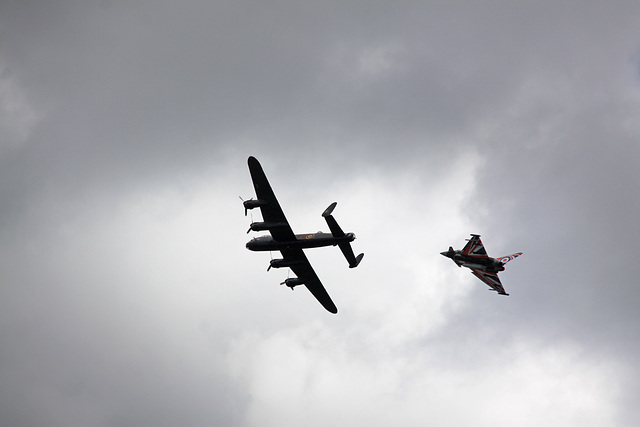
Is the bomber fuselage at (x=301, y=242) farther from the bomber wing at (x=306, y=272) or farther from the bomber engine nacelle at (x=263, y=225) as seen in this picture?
the bomber engine nacelle at (x=263, y=225)

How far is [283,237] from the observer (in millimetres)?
77000

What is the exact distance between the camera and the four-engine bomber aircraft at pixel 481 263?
8450 centimetres

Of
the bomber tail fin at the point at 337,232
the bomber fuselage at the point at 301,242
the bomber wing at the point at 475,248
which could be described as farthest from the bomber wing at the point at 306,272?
the bomber wing at the point at 475,248

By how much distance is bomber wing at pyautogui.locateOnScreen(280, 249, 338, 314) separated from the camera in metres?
81.8

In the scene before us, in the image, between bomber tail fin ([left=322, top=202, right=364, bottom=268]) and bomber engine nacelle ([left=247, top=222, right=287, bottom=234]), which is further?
bomber engine nacelle ([left=247, top=222, right=287, bottom=234])

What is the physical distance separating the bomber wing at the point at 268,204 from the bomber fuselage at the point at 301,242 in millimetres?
835

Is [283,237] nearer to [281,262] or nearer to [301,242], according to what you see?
[301,242]

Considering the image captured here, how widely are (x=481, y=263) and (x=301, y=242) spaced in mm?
28402

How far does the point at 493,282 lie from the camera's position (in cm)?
8481

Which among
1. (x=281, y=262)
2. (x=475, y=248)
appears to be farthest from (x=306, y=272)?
(x=475, y=248)

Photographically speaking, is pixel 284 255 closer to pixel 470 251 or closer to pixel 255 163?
Result: pixel 255 163

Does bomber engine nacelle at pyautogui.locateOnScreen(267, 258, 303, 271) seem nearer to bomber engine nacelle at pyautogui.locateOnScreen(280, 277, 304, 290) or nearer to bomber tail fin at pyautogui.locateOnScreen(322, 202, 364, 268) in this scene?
bomber engine nacelle at pyautogui.locateOnScreen(280, 277, 304, 290)

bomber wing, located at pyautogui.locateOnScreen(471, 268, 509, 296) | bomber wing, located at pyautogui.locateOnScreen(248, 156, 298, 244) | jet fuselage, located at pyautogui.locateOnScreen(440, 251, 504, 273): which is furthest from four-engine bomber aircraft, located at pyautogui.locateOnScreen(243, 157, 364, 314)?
bomber wing, located at pyautogui.locateOnScreen(471, 268, 509, 296)

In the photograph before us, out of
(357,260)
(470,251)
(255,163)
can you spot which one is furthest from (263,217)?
(470,251)
